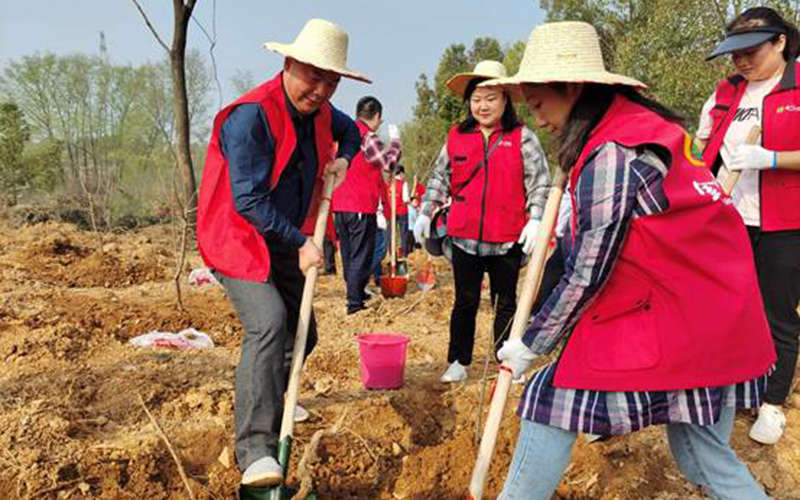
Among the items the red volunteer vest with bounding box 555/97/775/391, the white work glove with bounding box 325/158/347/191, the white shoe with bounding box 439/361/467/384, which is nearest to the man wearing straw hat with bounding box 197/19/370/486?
the white work glove with bounding box 325/158/347/191

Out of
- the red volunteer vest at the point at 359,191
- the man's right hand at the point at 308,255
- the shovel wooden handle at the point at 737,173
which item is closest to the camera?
the man's right hand at the point at 308,255

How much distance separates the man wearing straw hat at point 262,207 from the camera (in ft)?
7.67

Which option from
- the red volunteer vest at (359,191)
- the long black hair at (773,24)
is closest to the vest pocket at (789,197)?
the long black hair at (773,24)

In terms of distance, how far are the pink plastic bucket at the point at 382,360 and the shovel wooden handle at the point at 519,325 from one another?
159cm

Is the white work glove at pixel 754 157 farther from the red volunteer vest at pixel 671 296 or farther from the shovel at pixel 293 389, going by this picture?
the shovel at pixel 293 389

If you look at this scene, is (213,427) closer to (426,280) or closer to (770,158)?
(770,158)

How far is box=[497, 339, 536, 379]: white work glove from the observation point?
179 centimetres

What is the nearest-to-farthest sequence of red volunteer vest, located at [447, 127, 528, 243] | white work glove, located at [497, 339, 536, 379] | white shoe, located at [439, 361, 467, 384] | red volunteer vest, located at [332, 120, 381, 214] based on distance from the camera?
white work glove, located at [497, 339, 536, 379], red volunteer vest, located at [447, 127, 528, 243], white shoe, located at [439, 361, 467, 384], red volunteer vest, located at [332, 120, 381, 214]

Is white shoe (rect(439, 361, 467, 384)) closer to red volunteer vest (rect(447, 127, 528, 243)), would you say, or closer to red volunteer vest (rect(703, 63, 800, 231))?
red volunteer vest (rect(447, 127, 528, 243))

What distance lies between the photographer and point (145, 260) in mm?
8312

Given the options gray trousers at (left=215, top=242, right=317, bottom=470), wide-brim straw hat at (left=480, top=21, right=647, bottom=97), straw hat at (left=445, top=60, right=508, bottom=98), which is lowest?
gray trousers at (left=215, top=242, right=317, bottom=470)

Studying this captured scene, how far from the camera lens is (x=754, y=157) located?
2.84m

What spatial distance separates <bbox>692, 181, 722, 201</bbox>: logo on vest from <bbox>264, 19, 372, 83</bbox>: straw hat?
1.40 meters

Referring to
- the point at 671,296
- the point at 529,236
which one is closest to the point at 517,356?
the point at 671,296
